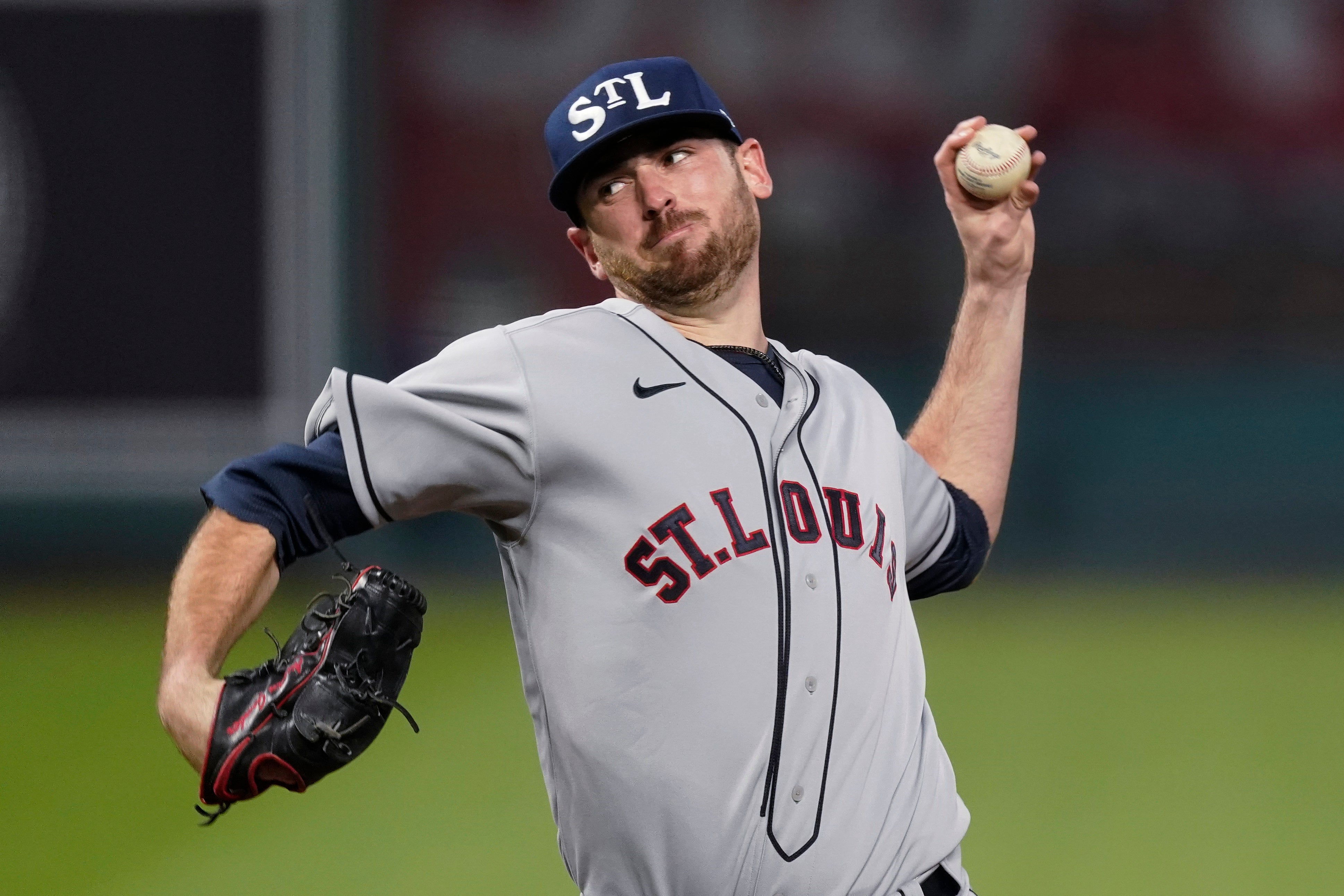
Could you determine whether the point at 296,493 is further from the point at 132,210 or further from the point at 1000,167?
the point at 132,210

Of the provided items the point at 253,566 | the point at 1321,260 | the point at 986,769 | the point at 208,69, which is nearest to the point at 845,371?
the point at 253,566

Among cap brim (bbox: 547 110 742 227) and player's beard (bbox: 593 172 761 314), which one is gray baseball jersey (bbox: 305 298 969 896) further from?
cap brim (bbox: 547 110 742 227)

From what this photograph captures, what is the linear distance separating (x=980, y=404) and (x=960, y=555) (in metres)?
0.28

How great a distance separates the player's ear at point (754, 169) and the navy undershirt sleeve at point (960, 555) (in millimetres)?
546

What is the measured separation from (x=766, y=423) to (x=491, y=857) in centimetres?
259

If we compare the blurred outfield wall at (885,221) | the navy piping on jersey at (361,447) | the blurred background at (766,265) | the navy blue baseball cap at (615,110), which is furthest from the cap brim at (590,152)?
the blurred outfield wall at (885,221)

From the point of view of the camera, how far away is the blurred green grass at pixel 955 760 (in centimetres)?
427

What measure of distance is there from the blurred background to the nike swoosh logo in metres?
4.22

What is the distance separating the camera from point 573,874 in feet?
6.76

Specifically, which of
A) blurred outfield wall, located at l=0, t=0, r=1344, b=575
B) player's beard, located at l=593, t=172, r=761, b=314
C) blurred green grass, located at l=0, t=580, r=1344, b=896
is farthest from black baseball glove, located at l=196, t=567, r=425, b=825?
blurred outfield wall, located at l=0, t=0, r=1344, b=575

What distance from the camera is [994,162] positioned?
2574 mm

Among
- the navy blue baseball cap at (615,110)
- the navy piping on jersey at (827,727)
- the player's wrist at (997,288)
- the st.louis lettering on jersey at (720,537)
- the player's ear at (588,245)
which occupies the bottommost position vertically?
the navy piping on jersey at (827,727)

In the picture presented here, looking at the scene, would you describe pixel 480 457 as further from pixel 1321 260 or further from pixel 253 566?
pixel 1321 260

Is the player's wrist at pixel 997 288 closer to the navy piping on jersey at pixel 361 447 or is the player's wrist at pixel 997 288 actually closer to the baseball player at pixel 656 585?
the baseball player at pixel 656 585
